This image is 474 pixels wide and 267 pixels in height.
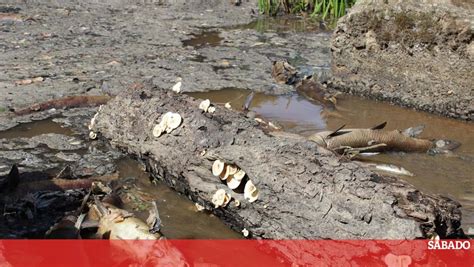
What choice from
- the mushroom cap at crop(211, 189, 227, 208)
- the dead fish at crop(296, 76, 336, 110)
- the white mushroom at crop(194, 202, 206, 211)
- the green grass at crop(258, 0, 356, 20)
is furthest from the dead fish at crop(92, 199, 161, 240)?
the green grass at crop(258, 0, 356, 20)

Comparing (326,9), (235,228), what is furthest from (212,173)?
(326,9)

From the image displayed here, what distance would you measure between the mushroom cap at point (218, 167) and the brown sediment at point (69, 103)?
2850mm

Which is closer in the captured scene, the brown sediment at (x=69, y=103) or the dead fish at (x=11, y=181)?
the dead fish at (x=11, y=181)

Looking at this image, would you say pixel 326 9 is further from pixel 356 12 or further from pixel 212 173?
pixel 212 173

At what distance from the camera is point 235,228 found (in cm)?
439

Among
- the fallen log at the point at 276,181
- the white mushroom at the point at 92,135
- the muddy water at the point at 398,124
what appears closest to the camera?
the fallen log at the point at 276,181

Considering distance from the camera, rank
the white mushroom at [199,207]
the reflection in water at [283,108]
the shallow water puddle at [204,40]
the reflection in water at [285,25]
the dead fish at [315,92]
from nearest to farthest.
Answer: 1. the white mushroom at [199,207]
2. the reflection in water at [283,108]
3. the dead fish at [315,92]
4. the shallow water puddle at [204,40]
5. the reflection in water at [285,25]

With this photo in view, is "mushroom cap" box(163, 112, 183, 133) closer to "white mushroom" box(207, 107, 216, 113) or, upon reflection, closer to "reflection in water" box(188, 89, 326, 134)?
"white mushroom" box(207, 107, 216, 113)

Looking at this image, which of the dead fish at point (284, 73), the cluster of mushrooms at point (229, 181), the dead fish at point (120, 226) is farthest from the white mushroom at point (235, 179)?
the dead fish at point (284, 73)

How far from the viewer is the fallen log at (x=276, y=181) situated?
11.9ft

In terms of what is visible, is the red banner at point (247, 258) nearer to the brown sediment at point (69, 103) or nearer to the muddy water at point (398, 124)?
the muddy water at point (398, 124)

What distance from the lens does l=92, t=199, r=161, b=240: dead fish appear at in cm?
378

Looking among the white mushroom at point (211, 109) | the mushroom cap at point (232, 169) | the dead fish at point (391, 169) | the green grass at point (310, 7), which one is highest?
the white mushroom at point (211, 109)

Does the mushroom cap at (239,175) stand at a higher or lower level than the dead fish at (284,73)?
higher
